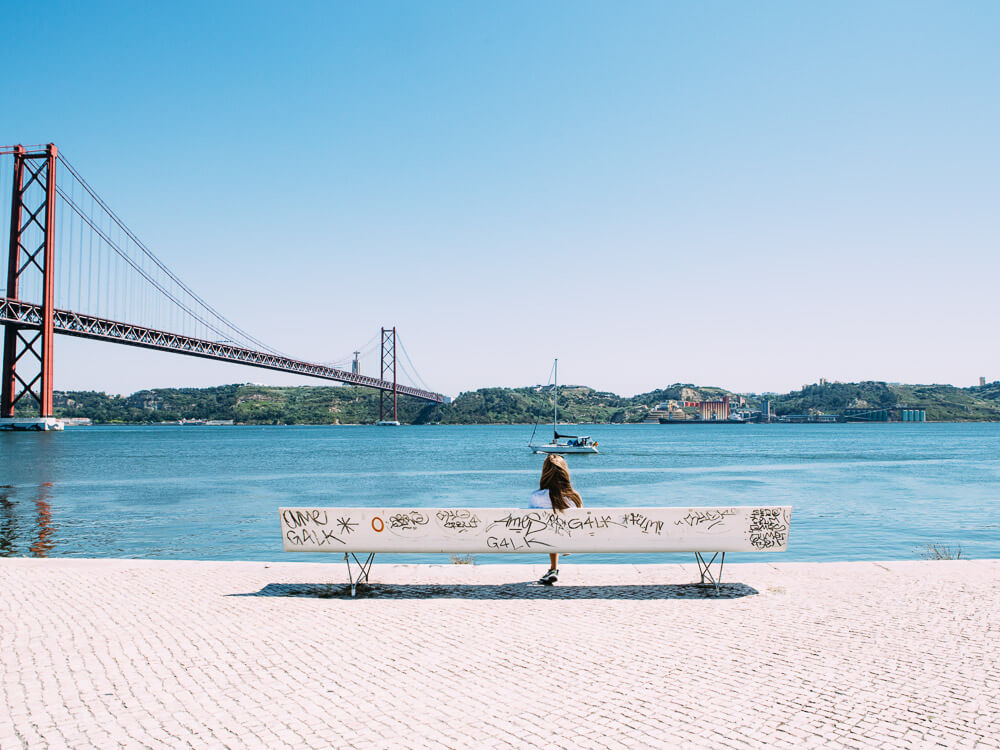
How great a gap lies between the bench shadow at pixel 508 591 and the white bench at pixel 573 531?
0.30 meters

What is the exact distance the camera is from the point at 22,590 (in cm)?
677

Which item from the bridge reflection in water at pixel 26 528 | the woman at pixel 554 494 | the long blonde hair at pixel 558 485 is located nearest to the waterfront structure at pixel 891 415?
the bridge reflection in water at pixel 26 528

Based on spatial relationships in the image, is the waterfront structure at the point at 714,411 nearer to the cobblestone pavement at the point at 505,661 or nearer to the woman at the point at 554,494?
the cobblestone pavement at the point at 505,661

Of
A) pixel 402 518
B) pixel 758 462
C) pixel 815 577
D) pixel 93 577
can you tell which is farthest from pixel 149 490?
pixel 758 462

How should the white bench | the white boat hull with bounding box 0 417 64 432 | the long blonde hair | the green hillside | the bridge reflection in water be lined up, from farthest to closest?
the green hillside < the white boat hull with bounding box 0 417 64 432 < the bridge reflection in water < the long blonde hair < the white bench

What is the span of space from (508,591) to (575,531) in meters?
0.86

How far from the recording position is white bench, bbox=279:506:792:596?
6.30 meters

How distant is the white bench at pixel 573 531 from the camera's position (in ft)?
20.7

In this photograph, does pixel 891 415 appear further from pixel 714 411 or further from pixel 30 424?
pixel 30 424

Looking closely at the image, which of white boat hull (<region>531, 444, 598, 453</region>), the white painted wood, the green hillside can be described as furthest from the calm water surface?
the green hillside

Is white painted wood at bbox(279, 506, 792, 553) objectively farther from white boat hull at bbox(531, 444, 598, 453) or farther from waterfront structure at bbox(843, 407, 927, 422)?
waterfront structure at bbox(843, 407, 927, 422)

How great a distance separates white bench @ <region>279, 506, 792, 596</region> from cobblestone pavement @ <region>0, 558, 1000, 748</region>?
44 centimetres

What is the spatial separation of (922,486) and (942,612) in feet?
80.6

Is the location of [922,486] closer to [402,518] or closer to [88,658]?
[402,518]
